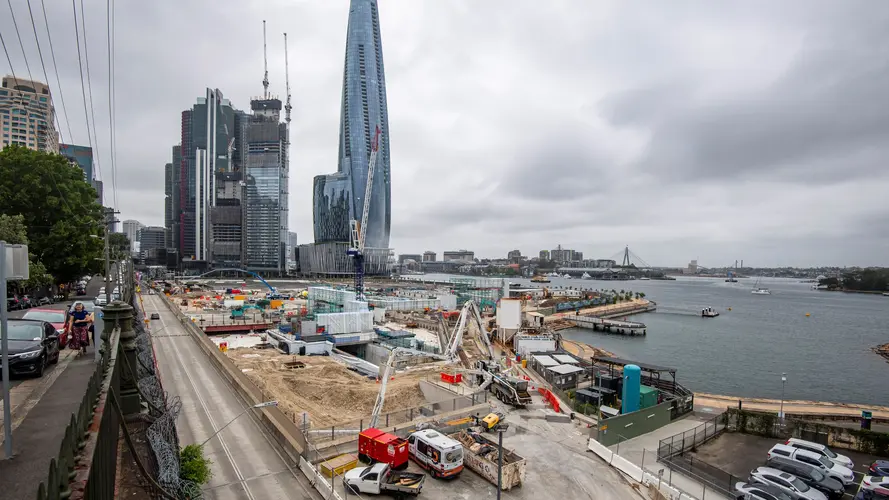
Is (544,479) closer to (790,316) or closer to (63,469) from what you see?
(63,469)

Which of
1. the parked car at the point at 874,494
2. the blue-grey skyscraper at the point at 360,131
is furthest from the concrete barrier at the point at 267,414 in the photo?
the blue-grey skyscraper at the point at 360,131

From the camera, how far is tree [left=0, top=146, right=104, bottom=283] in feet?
72.2

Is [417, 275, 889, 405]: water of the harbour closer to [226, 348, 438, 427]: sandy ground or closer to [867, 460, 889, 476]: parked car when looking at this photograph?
[867, 460, 889, 476]: parked car

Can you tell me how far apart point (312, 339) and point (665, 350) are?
141ft

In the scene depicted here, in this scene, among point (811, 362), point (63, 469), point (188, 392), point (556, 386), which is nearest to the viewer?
point (63, 469)

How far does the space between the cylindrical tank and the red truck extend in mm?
11591

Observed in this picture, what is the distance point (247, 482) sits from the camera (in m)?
11.6

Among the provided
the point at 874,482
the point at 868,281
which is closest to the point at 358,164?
the point at 874,482

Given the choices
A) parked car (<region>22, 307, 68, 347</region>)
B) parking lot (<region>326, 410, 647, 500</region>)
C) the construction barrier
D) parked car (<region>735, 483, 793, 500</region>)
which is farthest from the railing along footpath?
the construction barrier

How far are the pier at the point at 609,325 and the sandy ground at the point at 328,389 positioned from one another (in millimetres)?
48862

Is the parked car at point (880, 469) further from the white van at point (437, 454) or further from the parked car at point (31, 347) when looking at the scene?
the parked car at point (31, 347)

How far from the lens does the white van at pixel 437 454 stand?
41.0 ft

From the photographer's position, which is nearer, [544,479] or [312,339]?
[544,479]

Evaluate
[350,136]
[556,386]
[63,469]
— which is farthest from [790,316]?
[350,136]
